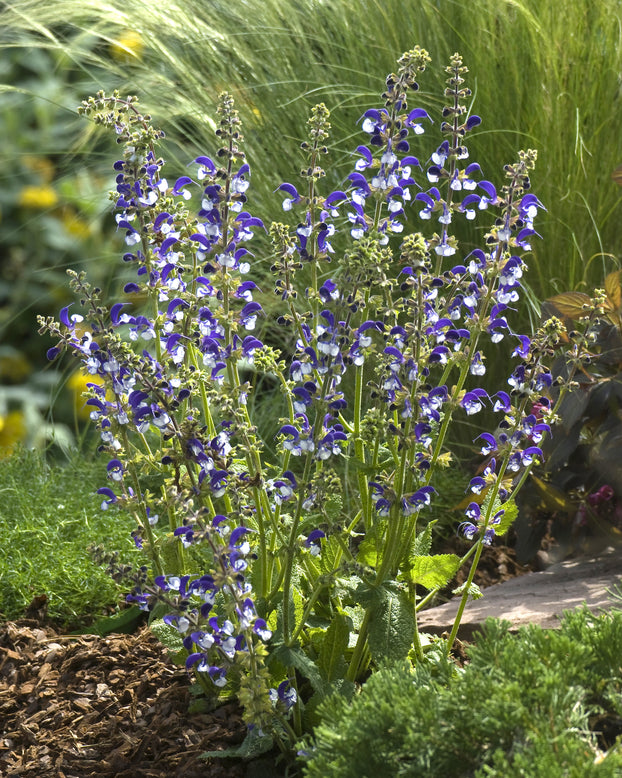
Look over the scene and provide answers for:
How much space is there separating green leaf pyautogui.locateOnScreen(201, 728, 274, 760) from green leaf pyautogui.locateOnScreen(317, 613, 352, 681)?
18 centimetres

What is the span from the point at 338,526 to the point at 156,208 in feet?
2.38

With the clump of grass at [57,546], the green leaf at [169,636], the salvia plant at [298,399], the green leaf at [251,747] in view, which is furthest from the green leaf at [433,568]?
the clump of grass at [57,546]

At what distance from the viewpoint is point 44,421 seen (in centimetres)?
459

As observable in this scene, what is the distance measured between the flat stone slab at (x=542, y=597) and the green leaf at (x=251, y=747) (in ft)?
2.51

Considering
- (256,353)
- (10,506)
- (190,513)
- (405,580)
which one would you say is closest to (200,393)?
(256,353)

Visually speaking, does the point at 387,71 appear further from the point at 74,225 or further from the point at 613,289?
the point at 74,225

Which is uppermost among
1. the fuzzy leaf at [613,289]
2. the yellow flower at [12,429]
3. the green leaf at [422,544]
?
the yellow flower at [12,429]

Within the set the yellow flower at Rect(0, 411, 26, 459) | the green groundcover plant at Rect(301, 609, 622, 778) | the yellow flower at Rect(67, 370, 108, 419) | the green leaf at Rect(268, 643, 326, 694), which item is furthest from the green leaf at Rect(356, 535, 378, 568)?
the yellow flower at Rect(0, 411, 26, 459)

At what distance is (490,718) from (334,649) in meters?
0.60

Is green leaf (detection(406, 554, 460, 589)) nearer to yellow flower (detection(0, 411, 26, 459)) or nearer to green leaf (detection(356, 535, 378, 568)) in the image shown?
green leaf (detection(356, 535, 378, 568))

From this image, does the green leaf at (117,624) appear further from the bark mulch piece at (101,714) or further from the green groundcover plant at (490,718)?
the green groundcover plant at (490,718)

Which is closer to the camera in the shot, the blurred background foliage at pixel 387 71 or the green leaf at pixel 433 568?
the green leaf at pixel 433 568

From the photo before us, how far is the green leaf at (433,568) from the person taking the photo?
6.35ft

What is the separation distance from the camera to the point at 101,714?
2.29m
